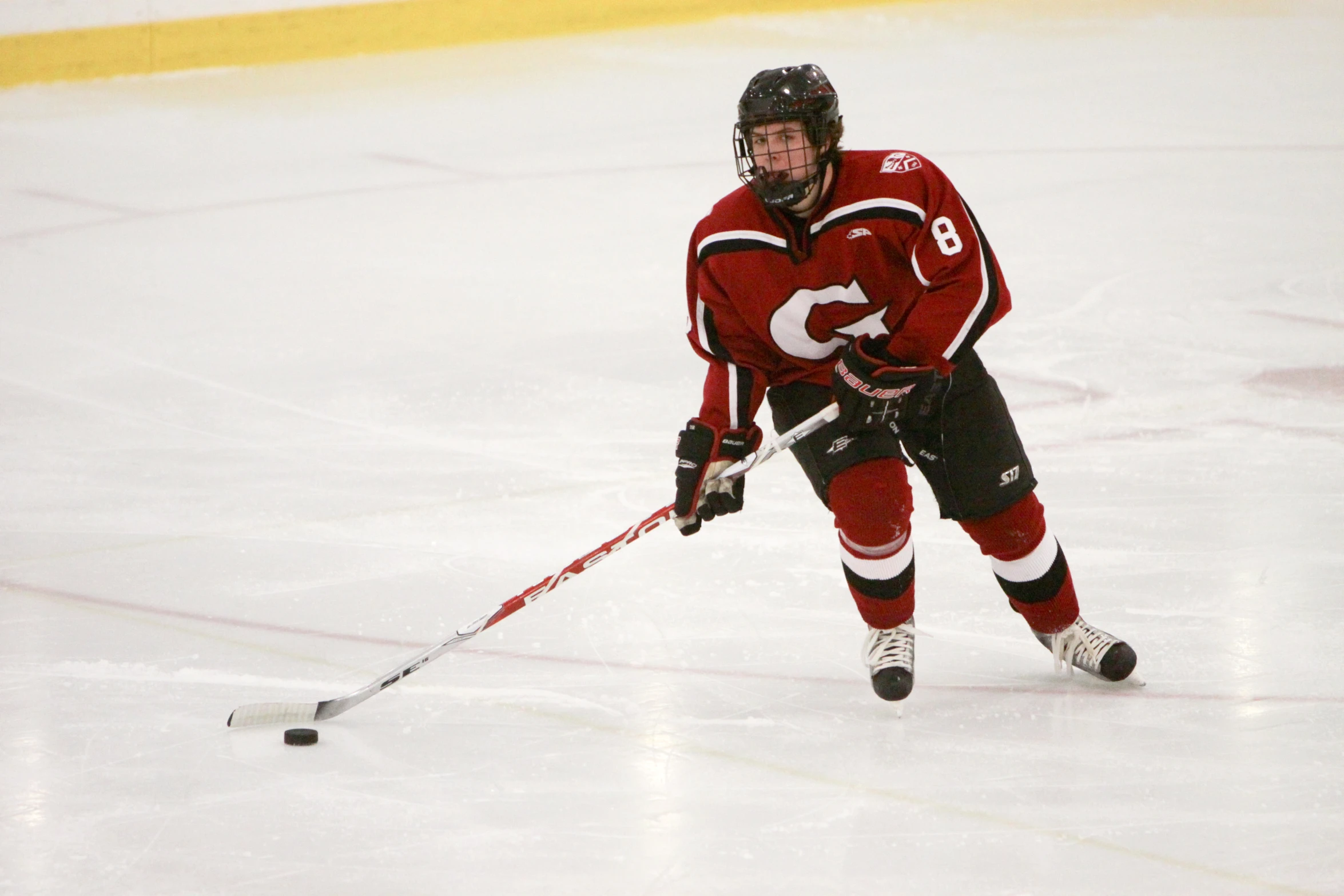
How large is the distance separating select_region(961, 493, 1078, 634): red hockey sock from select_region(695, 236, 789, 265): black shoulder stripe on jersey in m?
0.48

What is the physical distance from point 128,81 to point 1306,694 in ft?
20.6

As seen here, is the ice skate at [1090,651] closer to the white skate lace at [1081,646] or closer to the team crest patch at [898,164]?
the white skate lace at [1081,646]

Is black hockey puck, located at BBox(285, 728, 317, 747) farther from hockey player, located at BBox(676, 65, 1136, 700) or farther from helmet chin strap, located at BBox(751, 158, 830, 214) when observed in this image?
helmet chin strap, located at BBox(751, 158, 830, 214)

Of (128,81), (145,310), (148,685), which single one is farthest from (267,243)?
(148,685)

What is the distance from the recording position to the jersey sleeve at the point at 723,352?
2496mm

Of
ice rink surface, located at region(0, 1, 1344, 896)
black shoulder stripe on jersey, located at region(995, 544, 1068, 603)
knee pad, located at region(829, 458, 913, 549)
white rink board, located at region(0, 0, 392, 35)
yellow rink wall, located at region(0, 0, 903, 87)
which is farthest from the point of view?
yellow rink wall, located at region(0, 0, 903, 87)

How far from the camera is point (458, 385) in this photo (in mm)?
4215

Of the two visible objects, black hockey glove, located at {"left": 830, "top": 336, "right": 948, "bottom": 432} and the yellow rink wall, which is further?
the yellow rink wall

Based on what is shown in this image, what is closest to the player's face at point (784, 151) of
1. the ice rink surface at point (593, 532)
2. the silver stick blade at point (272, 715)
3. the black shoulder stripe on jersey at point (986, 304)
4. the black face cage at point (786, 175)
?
the black face cage at point (786, 175)

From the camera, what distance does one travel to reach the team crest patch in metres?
2.41

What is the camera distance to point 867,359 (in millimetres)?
2342

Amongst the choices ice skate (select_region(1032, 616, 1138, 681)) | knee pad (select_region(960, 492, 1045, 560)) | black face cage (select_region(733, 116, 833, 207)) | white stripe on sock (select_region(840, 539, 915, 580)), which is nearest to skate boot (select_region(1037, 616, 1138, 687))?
ice skate (select_region(1032, 616, 1138, 681))

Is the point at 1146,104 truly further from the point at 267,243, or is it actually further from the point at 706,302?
the point at 706,302

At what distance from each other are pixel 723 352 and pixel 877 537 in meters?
0.35
